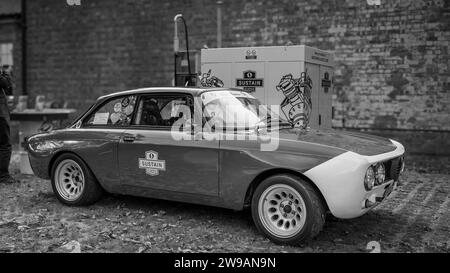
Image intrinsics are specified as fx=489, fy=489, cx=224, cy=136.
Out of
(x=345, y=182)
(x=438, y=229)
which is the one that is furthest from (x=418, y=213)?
(x=345, y=182)

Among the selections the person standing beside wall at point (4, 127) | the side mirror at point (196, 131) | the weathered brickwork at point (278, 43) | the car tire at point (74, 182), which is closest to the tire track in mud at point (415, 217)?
A: the side mirror at point (196, 131)

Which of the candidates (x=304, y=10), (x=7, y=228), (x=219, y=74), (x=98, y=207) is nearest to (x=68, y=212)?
(x=98, y=207)

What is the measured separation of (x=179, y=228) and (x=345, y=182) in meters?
1.85

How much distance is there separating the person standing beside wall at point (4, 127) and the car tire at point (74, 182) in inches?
71.8

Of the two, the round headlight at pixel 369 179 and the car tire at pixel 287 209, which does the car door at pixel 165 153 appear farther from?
the round headlight at pixel 369 179

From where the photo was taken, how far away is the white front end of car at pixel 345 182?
4.27m

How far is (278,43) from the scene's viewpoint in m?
10.7

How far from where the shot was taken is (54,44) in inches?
524

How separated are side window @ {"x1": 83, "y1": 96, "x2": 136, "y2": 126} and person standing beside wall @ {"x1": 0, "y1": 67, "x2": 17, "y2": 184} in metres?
2.08

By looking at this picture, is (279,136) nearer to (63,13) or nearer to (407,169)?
(407,169)

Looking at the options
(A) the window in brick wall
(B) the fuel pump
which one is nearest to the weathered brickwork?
(A) the window in brick wall

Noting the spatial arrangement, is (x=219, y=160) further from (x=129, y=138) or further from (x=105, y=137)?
(x=105, y=137)

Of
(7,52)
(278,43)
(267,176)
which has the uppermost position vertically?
(7,52)

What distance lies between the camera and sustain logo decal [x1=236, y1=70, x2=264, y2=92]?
26.0 ft
